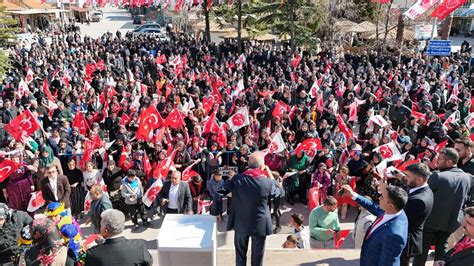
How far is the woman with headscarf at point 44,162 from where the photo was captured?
770 centimetres

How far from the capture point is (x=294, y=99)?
1422cm

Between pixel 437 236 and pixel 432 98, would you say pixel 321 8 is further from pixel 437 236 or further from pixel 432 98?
pixel 437 236

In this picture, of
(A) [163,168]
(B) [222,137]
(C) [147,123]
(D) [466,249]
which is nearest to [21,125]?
(C) [147,123]

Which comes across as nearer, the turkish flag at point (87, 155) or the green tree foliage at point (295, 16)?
the turkish flag at point (87, 155)

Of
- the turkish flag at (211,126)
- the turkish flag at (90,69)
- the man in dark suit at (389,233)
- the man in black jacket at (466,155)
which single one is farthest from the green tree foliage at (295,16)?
the man in dark suit at (389,233)

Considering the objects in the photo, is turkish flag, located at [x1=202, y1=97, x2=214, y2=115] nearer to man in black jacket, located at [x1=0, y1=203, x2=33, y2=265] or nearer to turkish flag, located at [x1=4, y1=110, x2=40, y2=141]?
turkish flag, located at [x1=4, y1=110, x2=40, y2=141]

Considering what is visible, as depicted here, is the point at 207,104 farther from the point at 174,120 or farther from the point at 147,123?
the point at 147,123

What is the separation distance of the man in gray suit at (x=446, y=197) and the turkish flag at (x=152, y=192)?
4.61 meters

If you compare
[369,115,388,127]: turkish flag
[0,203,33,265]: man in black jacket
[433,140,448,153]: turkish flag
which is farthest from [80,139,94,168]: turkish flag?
[433,140,448,153]: turkish flag

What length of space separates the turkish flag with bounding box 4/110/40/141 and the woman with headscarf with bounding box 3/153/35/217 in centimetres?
176

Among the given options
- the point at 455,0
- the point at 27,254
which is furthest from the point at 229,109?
the point at 455,0

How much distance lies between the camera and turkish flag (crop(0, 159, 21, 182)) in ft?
25.0

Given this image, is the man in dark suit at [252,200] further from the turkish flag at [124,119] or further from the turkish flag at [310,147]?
the turkish flag at [124,119]

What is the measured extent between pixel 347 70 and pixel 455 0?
5.30 metres
